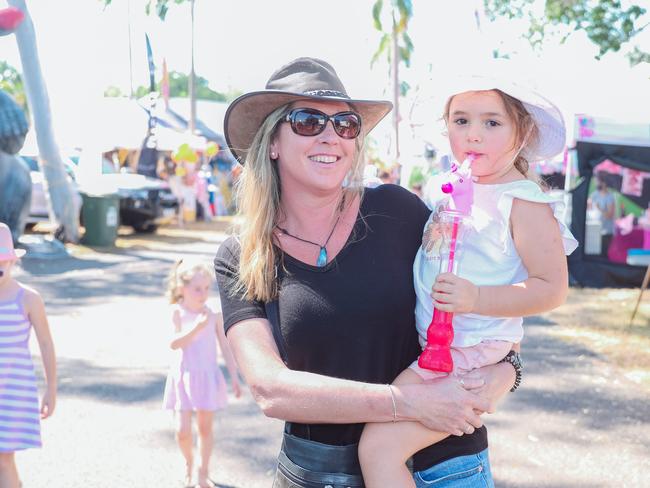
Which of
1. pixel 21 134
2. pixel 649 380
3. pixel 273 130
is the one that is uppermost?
pixel 273 130

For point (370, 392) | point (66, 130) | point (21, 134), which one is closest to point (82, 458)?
point (370, 392)

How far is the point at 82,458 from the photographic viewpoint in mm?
5262

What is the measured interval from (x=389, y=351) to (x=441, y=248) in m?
0.30

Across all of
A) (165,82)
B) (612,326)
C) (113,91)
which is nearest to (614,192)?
(612,326)

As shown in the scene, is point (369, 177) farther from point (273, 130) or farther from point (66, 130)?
point (66, 130)

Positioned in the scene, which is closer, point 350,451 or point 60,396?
point 350,451

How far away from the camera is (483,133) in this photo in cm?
235

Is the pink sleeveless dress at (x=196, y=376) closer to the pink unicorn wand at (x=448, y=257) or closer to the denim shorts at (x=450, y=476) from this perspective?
the denim shorts at (x=450, y=476)

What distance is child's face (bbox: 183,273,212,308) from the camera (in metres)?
5.13

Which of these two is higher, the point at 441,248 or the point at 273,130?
the point at 273,130

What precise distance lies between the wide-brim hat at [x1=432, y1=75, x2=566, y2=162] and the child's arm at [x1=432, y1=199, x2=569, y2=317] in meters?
0.32

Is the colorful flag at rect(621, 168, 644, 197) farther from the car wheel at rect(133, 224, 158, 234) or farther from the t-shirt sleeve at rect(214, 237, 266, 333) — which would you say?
the t-shirt sleeve at rect(214, 237, 266, 333)

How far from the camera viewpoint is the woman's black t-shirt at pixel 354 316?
2.22 m

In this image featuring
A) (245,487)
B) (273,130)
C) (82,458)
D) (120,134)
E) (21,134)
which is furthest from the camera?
(120,134)
